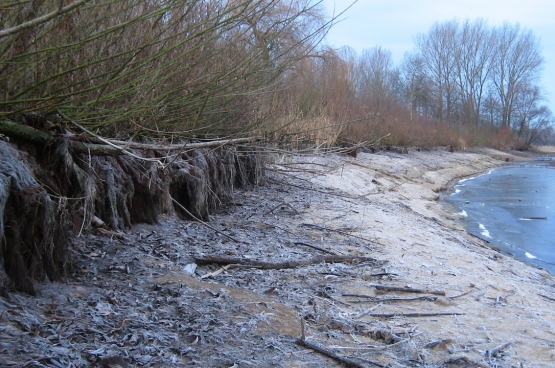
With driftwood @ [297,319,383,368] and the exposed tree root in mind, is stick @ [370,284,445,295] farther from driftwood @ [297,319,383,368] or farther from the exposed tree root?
the exposed tree root

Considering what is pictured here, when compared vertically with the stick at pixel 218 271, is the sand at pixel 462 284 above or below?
below

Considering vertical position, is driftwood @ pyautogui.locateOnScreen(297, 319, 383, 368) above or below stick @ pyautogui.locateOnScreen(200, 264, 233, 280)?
below

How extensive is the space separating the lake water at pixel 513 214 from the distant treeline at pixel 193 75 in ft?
11.9

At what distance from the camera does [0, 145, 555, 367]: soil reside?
2828mm

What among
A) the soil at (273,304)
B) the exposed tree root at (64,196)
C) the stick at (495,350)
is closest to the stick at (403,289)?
the soil at (273,304)

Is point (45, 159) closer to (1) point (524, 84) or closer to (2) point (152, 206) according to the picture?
(2) point (152, 206)

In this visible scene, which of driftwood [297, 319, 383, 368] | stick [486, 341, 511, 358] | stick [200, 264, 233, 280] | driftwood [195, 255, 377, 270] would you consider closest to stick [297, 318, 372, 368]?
driftwood [297, 319, 383, 368]

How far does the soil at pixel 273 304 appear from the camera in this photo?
9.28ft

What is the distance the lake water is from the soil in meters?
3.49

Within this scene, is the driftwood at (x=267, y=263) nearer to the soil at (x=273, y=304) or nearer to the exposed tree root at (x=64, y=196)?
the soil at (x=273, y=304)

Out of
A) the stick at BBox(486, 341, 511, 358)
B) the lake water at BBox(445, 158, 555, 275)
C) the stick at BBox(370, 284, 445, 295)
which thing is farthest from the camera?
the lake water at BBox(445, 158, 555, 275)

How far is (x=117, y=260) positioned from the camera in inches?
158

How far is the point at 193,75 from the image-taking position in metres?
5.14

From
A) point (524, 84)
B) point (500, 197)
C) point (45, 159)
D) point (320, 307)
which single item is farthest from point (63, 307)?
point (524, 84)
